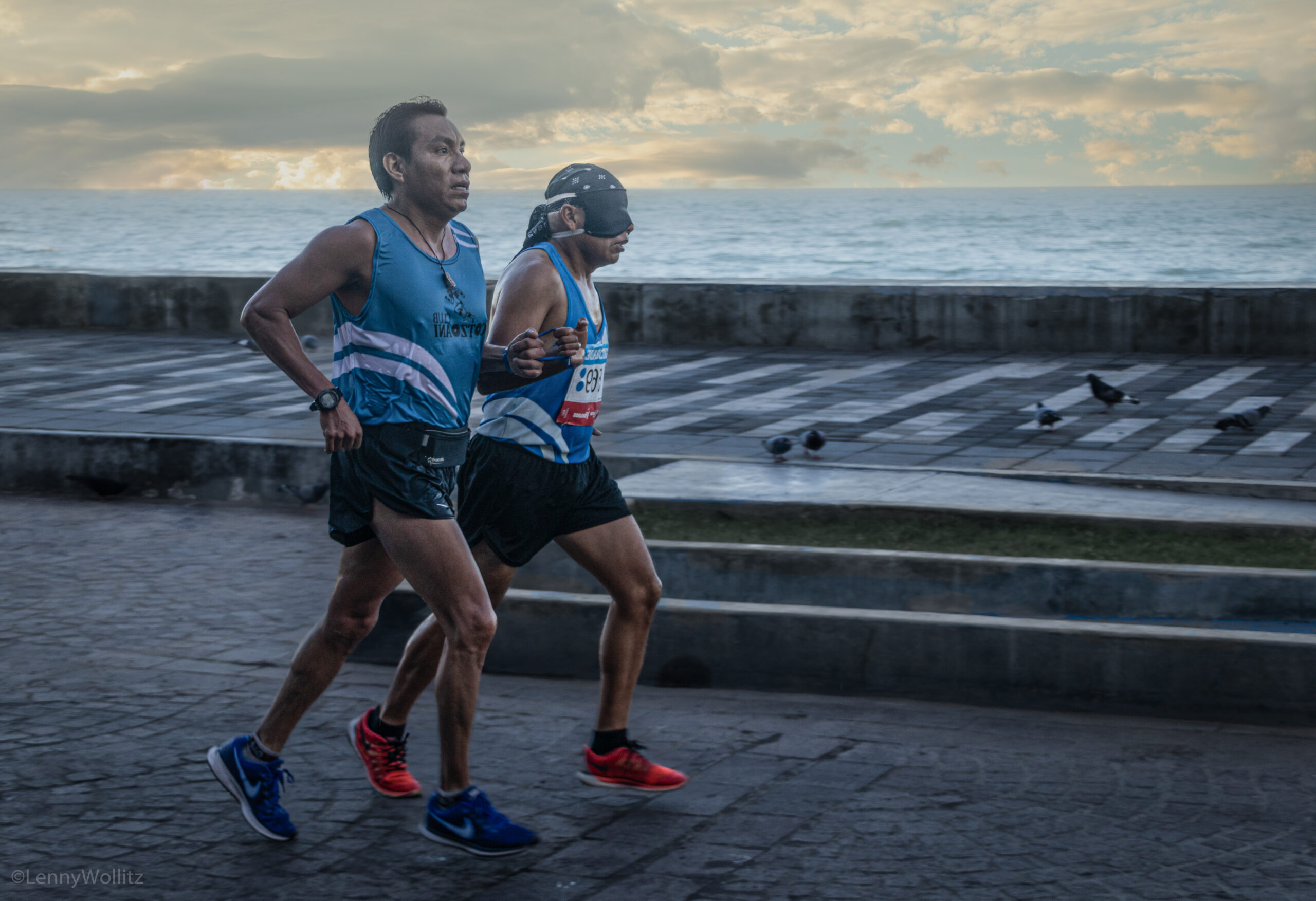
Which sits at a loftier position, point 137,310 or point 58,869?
point 137,310

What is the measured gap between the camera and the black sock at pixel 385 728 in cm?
417

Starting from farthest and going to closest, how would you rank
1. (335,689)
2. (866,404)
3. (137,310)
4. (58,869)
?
1. (137,310)
2. (866,404)
3. (335,689)
4. (58,869)

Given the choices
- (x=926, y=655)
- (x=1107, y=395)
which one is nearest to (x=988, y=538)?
(x=926, y=655)

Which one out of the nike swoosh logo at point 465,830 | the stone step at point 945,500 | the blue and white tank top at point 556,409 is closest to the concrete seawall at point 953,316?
the stone step at point 945,500

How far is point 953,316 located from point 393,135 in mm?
11492

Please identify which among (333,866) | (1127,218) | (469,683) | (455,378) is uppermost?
(1127,218)

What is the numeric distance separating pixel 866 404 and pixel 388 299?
8.01 metres

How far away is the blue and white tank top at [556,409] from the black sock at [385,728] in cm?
91

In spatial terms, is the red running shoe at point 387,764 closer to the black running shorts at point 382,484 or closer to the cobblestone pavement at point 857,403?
the black running shorts at point 382,484

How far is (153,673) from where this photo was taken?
17.6ft

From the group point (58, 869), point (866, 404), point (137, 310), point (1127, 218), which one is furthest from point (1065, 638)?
point (1127, 218)

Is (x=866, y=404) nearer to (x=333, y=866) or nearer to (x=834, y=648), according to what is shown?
(x=834, y=648)

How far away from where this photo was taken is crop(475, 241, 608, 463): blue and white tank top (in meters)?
4.19

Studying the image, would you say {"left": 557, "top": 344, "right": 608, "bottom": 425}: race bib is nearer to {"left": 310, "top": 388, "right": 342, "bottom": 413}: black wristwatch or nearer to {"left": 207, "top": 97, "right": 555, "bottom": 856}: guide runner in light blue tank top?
{"left": 207, "top": 97, "right": 555, "bottom": 856}: guide runner in light blue tank top
